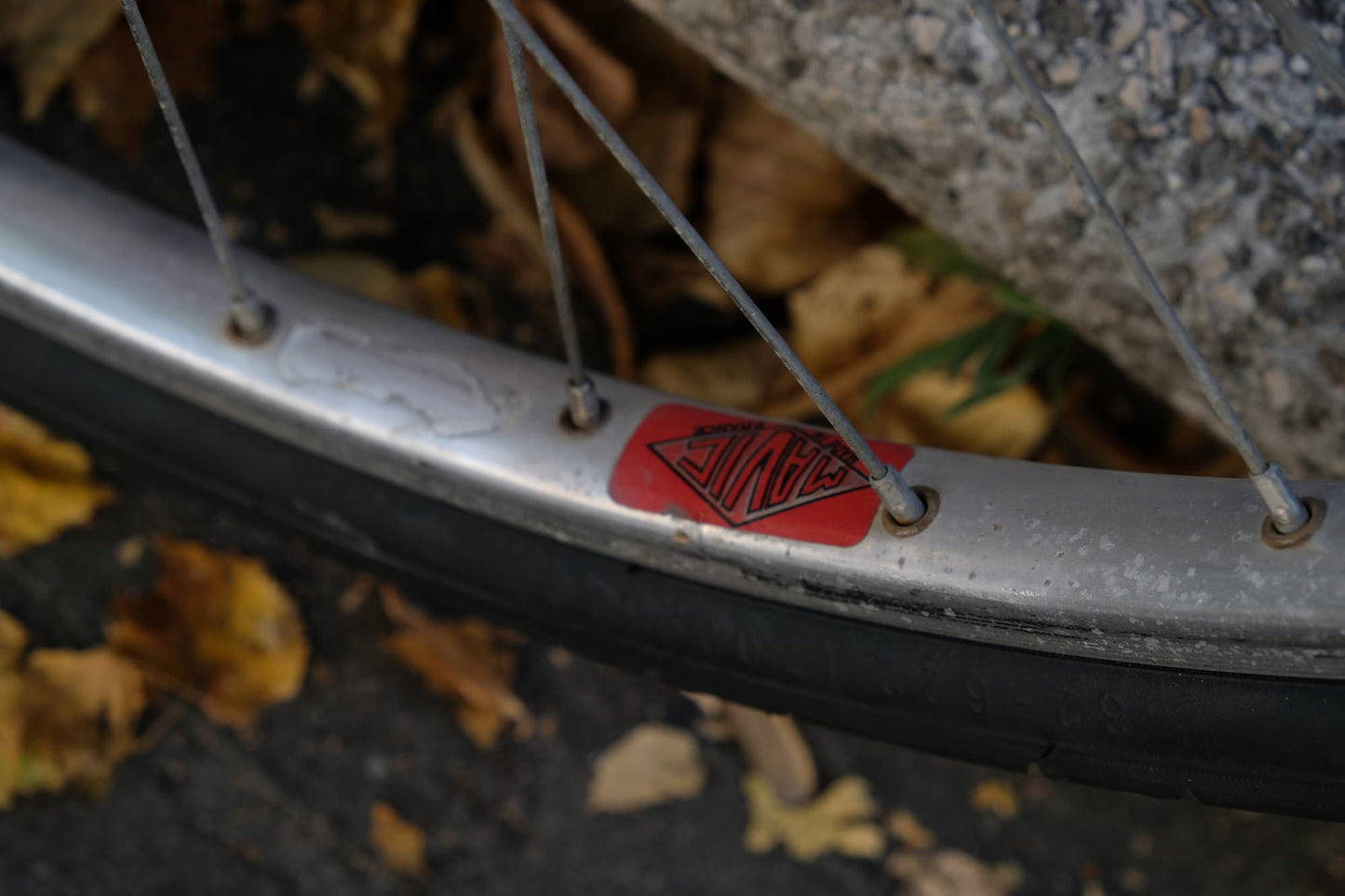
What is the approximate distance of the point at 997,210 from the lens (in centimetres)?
90

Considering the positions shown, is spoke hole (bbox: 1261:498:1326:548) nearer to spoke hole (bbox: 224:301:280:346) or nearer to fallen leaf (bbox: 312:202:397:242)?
spoke hole (bbox: 224:301:280:346)

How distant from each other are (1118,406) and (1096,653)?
67cm

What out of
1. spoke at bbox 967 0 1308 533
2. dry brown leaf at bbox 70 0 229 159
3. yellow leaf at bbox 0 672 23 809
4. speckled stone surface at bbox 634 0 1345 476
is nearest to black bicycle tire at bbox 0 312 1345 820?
spoke at bbox 967 0 1308 533

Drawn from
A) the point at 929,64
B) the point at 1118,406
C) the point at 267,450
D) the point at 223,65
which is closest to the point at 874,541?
the point at 929,64

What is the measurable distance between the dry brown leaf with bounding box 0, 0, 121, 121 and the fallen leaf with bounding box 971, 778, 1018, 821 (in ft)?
4.09

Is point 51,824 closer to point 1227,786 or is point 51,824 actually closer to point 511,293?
point 511,293

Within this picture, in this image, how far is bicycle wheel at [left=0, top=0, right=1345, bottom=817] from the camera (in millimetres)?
650

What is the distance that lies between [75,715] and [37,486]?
0.82 feet

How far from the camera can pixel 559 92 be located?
1296 mm

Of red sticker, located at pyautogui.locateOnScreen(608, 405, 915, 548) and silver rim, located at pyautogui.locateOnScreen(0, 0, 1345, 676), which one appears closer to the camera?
silver rim, located at pyautogui.locateOnScreen(0, 0, 1345, 676)

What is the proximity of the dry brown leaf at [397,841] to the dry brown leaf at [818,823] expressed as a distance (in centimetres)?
33

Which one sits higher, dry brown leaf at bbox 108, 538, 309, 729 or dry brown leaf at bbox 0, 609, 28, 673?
dry brown leaf at bbox 108, 538, 309, 729

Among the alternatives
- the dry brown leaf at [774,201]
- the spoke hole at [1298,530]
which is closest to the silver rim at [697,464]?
the spoke hole at [1298,530]

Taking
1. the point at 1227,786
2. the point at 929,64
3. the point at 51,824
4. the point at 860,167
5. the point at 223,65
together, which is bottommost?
Result: the point at 51,824
